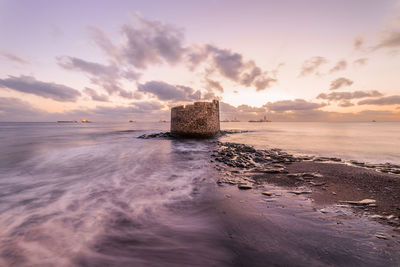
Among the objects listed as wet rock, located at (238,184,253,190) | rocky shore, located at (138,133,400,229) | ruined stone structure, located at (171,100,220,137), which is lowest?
wet rock, located at (238,184,253,190)

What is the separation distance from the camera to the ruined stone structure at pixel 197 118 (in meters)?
14.3

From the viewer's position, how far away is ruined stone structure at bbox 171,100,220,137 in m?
14.3

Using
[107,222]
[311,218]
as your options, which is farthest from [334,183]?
[107,222]

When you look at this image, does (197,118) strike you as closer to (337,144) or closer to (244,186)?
(244,186)

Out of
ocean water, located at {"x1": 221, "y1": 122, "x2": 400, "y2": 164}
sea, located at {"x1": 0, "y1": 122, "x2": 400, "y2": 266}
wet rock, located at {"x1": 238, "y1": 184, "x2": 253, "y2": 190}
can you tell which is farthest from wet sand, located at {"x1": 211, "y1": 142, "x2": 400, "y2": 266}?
ocean water, located at {"x1": 221, "y1": 122, "x2": 400, "y2": 164}

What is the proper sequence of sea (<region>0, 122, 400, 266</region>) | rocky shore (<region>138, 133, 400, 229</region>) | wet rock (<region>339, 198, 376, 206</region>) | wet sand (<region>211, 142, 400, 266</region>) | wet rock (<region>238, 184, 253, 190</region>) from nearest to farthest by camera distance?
1. wet sand (<region>211, 142, 400, 266</region>)
2. sea (<region>0, 122, 400, 266</region>)
3. rocky shore (<region>138, 133, 400, 229</region>)
4. wet rock (<region>339, 198, 376, 206</region>)
5. wet rock (<region>238, 184, 253, 190</region>)

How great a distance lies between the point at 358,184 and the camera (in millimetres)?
4332

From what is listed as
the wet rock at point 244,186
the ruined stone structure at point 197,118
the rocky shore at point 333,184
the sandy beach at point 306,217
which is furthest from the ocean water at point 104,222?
the ruined stone structure at point 197,118

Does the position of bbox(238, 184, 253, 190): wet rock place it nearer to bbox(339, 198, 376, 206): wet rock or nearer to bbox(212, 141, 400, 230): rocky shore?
bbox(212, 141, 400, 230): rocky shore

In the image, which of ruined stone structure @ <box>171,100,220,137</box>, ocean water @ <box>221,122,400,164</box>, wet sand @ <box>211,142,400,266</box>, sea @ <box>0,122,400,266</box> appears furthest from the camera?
ruined stone structure @ <box>171,100,220,137</box>

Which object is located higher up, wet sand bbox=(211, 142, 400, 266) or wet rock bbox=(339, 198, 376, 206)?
wet rock bbox=(339, 198, 376, 206)

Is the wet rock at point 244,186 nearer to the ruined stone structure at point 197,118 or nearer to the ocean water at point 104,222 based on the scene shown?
the ocean water at point 104,222

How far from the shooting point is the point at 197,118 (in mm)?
14445

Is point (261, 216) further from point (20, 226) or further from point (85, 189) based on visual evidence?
point (85, 189)
